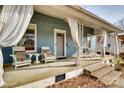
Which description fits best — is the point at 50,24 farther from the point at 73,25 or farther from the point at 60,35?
the point at 73,25

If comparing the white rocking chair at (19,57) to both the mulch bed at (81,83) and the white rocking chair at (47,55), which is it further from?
the mulch bed at (81,83)

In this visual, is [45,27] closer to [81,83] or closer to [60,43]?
[60,43]

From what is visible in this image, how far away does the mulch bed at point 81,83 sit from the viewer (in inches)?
194

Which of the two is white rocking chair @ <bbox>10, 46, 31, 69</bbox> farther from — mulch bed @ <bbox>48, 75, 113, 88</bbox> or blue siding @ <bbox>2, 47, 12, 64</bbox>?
mulch bed @ <bbox>48, 75, 113, 88</bbox>

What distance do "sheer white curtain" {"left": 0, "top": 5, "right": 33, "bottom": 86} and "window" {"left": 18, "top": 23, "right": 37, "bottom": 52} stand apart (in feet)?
7.75

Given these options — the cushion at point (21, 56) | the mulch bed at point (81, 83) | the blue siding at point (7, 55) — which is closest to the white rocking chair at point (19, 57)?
the cushion at point (21, 56)

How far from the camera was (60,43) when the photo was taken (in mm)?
9148

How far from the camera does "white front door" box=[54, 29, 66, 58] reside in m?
8.53

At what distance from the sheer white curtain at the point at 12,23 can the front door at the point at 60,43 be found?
425 cm

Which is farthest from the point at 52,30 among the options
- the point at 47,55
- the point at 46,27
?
the point at 47,55

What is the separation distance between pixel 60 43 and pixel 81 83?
4.26m

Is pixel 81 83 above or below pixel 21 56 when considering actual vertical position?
below
